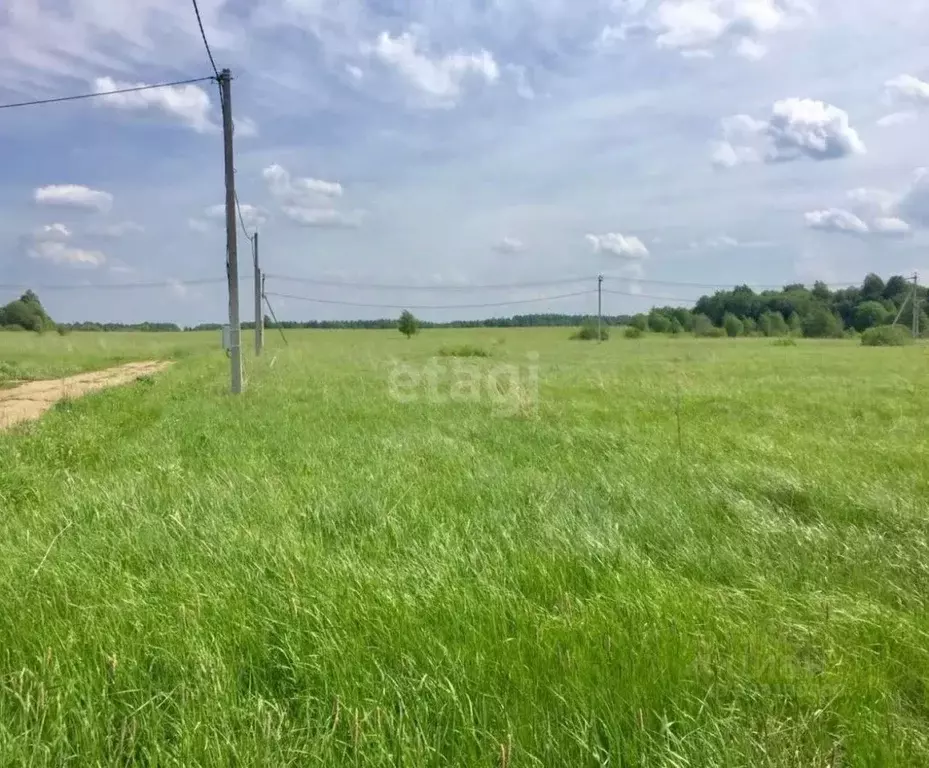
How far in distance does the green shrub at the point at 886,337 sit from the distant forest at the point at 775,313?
9.54 metres

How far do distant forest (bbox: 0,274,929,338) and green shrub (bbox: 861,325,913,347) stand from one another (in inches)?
376

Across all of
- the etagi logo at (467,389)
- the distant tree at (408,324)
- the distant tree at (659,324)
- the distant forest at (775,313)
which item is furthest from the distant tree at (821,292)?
the etagi logo at (467,389)

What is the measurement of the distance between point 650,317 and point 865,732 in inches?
2817

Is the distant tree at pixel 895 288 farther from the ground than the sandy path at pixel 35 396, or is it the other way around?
the distant tree at pixel 895 288

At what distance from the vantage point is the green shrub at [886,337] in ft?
150

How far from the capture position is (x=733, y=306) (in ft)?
274

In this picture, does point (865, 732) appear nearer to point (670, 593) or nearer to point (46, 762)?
point (670, 593)

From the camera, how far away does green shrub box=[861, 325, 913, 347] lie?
4578cm

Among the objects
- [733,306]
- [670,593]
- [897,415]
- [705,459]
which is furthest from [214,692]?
[733,306]

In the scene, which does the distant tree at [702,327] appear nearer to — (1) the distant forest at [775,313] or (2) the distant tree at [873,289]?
(1) the distant forest at [775,313]

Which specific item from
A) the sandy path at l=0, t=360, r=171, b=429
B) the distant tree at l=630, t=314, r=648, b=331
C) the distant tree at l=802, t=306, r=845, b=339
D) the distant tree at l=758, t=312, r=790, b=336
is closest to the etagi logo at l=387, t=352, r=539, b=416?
the sandy path at l=0, t=360, r=171, b=429

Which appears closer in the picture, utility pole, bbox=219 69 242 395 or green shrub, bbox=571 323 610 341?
utility pole, bbox=219 69 242 395

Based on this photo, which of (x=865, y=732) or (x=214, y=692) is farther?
(x=214, y=692)

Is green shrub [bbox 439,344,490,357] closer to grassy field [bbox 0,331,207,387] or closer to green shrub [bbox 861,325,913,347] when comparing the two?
grassy field [bbox 0,331,207,387]
